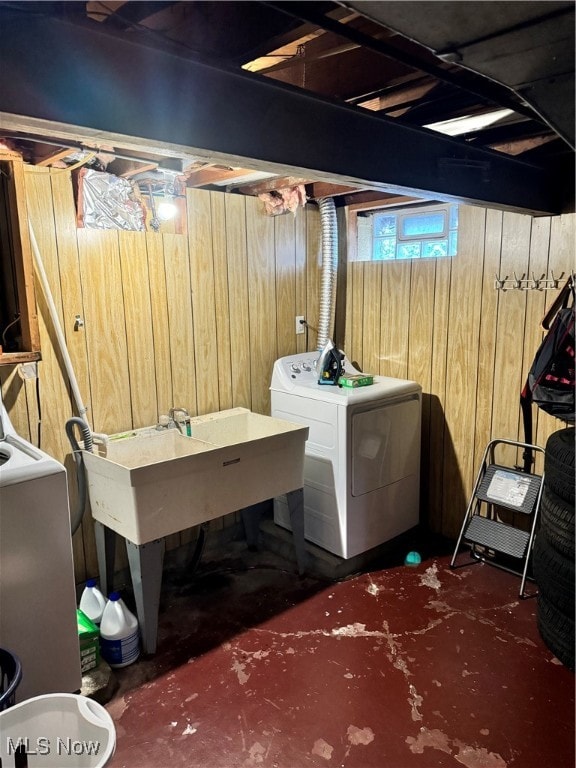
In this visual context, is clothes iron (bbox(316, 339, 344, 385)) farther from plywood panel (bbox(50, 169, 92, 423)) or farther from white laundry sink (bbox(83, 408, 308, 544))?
plywood panel (bbox(50, 169, 92, 423))

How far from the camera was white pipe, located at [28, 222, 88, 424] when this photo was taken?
2.46m

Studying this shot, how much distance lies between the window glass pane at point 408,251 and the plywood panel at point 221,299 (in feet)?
3.67

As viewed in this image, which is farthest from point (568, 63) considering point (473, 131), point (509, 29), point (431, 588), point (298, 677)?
point (431, 588)

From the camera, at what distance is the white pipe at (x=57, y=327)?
97.0 inches

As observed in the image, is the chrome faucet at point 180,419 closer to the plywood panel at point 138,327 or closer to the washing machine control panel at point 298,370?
the plywood panel at point 138,327

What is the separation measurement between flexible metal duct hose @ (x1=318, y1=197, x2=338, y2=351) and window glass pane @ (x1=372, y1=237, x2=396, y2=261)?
31cm

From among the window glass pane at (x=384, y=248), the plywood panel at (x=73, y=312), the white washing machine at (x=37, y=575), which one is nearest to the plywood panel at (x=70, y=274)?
the plywood panel at (x=73, y=312)

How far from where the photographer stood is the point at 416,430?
10.9 ft

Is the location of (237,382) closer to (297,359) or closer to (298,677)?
(297,359)

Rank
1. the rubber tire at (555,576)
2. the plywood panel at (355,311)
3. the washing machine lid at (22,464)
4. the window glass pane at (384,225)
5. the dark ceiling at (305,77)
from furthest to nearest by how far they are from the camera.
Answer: the plywood panel at (355,311)
the window glass pane at (384,225)
the rubber tire at (555,576)
the washing machine lid at (22,464)
the dark ceiling at (305,77)

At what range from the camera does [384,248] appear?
11.7 feet

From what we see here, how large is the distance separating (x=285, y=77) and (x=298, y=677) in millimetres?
2253

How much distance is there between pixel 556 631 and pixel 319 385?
1723 millimetres

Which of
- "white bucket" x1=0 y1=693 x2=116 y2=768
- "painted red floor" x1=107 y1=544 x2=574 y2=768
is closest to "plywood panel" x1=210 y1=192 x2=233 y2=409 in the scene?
"painted red floor" x1=107 y1=544 x2=574 y2=768
